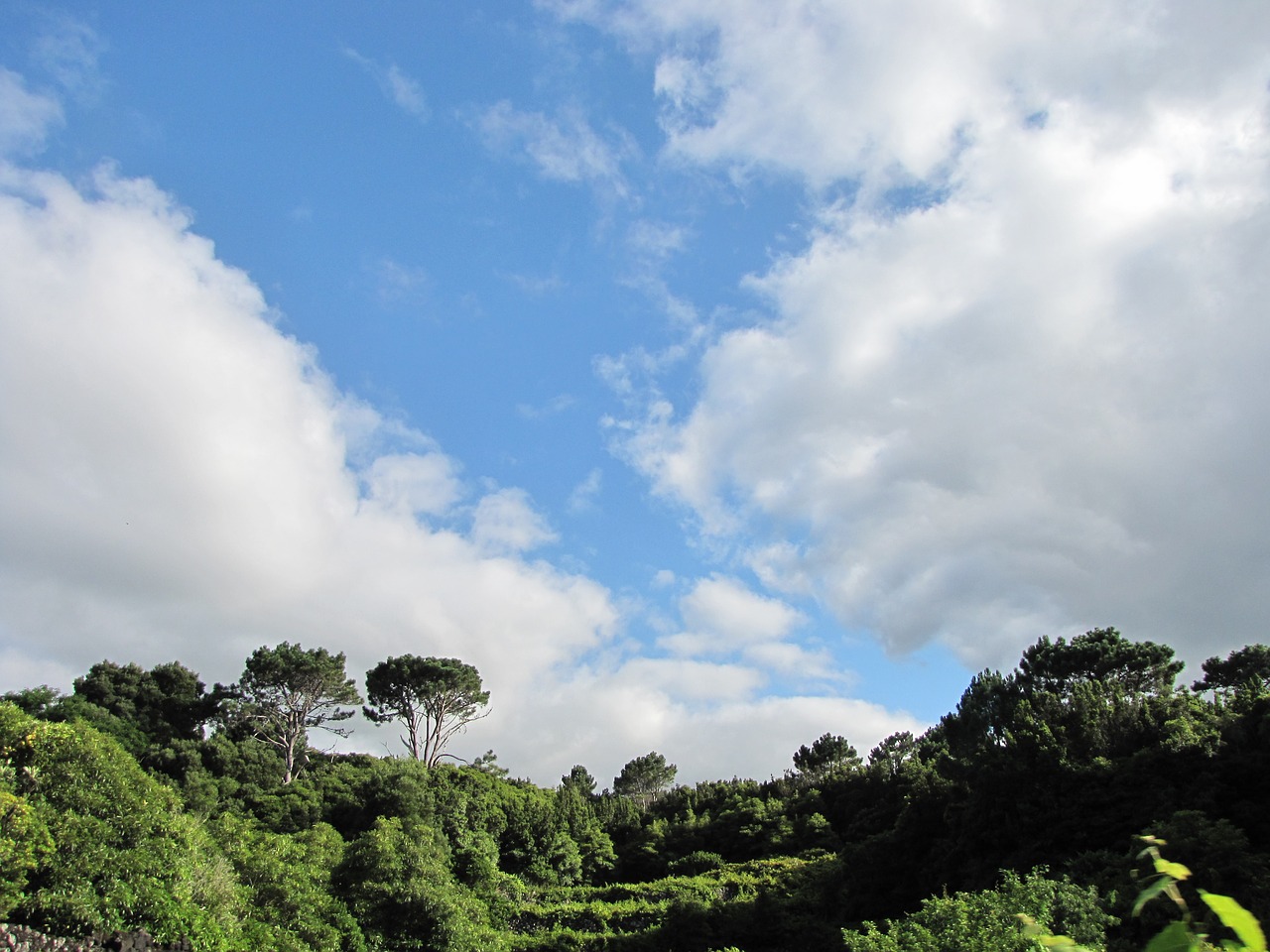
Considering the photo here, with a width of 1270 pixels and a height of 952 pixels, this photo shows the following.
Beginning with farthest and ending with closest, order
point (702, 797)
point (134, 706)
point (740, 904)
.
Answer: point (702, 797)
point (134, 706)
point (740, 904)

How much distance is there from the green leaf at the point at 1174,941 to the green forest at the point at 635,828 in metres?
0.01

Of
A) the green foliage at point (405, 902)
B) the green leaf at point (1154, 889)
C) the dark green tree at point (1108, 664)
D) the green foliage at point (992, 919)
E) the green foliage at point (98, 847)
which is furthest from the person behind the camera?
the dark green tree at point (1108, 664)

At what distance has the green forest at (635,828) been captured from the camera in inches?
600

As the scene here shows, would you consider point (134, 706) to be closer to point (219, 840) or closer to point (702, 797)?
point (219, 840)

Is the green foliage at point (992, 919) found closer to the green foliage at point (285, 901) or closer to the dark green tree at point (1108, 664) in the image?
the green foliage at point (285, 901)

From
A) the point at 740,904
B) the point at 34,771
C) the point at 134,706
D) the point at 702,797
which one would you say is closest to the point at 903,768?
the point at 702,797

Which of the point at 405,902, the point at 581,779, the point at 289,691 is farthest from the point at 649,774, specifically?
the point at 405,902

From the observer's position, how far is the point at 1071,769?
26984mm

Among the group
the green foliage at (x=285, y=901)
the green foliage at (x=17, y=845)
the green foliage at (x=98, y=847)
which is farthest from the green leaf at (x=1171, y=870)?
the green foliage at (x=285, y=901)

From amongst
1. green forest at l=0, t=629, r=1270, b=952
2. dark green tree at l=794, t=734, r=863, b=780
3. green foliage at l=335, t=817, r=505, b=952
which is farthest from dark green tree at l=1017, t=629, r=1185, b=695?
green foliage at l=335, t=817, r=505, b=952

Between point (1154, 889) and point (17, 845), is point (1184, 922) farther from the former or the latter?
point (17, 845)

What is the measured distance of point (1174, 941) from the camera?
62.1 inches

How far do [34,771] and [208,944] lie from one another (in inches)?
192

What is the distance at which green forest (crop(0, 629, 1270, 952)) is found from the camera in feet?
50.0
